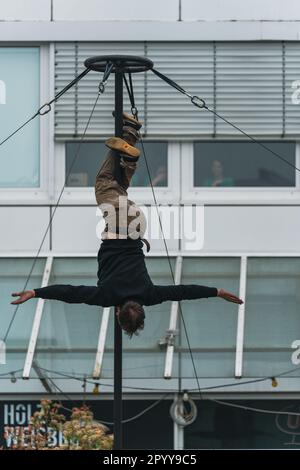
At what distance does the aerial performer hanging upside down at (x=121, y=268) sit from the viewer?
11883 millimetres

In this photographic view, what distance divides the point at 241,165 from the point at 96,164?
1.70 metres

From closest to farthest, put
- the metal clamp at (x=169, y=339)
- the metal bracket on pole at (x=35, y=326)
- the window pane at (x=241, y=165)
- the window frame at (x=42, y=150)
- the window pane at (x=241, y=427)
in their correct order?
the metal bracket on pole at (x=35, y=326), the metal clamp at (x=169, y=339), the window pane at (x=241, y=427), the window frame at (x=42, y=150), the window pane at (x=241, y=165)

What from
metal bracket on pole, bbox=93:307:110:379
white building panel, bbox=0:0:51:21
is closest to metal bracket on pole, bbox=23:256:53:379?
metal bracket on pole, bbox=93:307:110:379

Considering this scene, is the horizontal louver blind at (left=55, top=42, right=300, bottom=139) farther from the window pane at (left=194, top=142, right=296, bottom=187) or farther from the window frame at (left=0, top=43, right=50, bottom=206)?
the window pane at (left=194, top=142, right=296, bottom=187)

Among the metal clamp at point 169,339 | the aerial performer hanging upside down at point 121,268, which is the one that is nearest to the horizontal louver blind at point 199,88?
the metal clamp at point 169,339

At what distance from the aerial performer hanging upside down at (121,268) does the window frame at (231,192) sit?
7978 mm

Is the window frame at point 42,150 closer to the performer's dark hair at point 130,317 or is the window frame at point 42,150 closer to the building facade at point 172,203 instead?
the building facade at point 172,203
